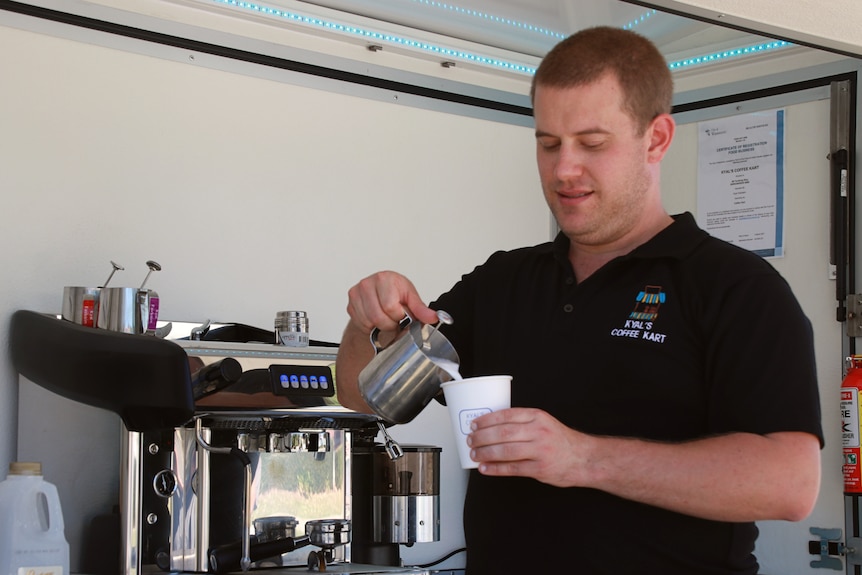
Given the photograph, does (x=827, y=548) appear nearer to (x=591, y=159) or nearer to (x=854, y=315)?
(x=854, y=315)

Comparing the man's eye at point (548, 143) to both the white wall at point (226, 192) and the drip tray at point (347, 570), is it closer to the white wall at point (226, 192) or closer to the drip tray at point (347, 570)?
the drip tray at point (347, 570)

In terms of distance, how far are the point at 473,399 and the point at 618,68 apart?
0.57 m

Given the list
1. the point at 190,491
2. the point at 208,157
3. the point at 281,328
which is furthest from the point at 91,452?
the point at 208,157

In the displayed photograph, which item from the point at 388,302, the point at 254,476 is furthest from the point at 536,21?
the point at 388,302

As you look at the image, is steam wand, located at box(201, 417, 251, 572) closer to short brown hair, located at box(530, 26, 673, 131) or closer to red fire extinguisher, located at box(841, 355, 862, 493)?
short brown hair, located at box(530, 26, 673, 131)

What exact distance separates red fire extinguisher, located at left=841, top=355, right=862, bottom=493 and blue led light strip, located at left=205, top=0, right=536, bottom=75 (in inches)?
57.7

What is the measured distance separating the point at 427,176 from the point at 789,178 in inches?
46.9

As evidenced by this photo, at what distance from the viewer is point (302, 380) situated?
2594 millimetres

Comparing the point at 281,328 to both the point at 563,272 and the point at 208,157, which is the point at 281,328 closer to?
the point at 208,157

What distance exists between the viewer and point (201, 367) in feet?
8.11

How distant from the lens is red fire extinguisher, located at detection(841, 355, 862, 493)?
10.3 feet

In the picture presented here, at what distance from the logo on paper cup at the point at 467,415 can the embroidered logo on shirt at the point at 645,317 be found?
24 centimetres

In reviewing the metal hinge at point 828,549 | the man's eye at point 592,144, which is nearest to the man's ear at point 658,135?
the man's eye at point 592,144

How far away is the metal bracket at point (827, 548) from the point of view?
3.18 m
